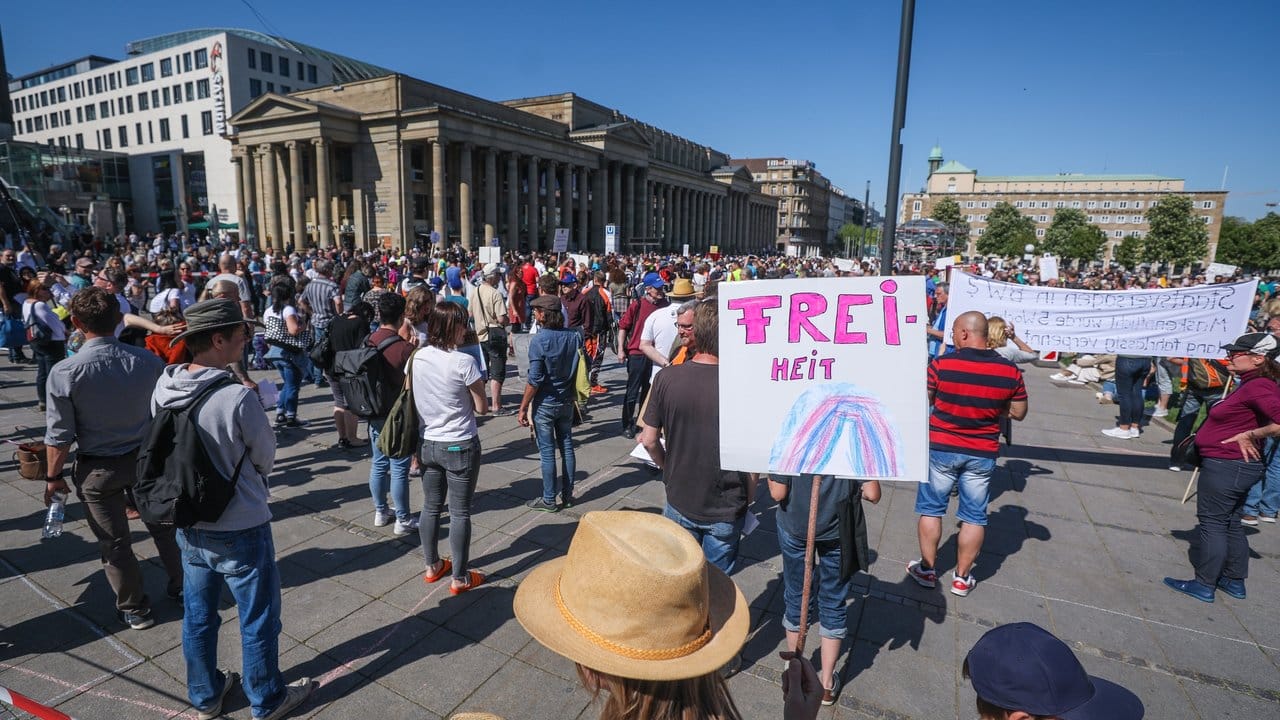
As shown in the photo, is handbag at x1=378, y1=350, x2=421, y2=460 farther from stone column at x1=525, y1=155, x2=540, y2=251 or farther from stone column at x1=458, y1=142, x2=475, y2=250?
stone column at x1=525, y1=155, x2=540, y2=251

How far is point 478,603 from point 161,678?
169 centimetres

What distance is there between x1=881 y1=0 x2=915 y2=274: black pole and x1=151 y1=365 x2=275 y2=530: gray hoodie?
5064mm

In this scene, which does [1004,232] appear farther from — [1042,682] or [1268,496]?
[1042,682]

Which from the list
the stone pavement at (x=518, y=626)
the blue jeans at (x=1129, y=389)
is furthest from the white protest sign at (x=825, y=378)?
the blue jeans at (x=1129, y=389)

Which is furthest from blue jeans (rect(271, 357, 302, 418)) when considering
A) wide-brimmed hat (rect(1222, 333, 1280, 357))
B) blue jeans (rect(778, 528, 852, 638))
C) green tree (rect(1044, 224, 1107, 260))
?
green tree (rect(1044, 224, 1107, 260))

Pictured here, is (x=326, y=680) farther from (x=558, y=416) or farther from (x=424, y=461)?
(x=558, y=416)

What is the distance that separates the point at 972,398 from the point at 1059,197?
474ft

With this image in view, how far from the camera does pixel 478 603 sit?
13.7 ft

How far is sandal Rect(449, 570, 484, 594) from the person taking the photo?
423 centimetres

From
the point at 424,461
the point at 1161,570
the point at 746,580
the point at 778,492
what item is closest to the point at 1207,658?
the point at 1161,570

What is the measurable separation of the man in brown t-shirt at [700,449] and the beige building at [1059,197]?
118 m

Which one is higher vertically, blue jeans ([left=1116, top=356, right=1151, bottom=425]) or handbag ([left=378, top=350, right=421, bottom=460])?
handbag ([left=378, top=350, right=421, bottom=460])

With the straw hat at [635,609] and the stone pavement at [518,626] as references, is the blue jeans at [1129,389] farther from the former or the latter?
the straw hat at [635,609]

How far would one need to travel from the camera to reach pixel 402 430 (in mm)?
4293
